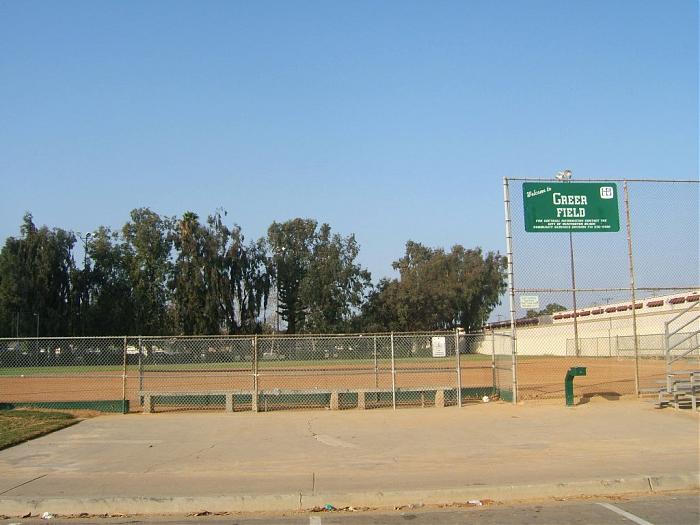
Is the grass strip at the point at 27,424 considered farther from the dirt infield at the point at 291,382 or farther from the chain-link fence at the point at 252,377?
the dirt infield at the point at 291,382

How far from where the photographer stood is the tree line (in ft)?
211

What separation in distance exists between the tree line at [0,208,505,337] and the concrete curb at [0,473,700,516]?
6097 centimetres

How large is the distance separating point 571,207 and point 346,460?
10081 millimetres

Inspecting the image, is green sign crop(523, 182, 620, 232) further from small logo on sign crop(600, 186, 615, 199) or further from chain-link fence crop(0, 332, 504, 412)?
chain-link fence crop(0, 332, 504, 412)

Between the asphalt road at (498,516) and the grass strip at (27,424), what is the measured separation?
17.8ft

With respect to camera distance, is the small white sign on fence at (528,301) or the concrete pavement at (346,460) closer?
the concrete pavement at (346,460)

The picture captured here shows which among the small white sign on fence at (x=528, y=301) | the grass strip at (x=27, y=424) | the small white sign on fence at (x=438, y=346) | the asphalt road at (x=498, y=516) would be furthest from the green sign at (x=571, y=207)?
the grass strip at (x=27, y=424)

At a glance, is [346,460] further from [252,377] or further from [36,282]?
[36,282]

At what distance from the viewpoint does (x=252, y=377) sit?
1912 cm

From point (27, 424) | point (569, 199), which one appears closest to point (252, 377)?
point (27, 424)

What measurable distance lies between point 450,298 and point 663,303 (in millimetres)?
34013

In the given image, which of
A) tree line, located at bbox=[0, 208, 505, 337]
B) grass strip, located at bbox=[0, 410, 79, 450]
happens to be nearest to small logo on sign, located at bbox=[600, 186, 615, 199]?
grass strip, located at bbox=[0, 410, 79, 450]

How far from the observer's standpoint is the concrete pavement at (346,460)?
7.80 m

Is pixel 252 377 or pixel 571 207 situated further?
pixel 252 377
